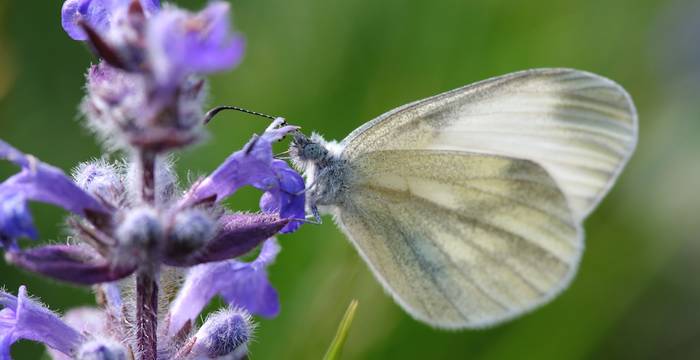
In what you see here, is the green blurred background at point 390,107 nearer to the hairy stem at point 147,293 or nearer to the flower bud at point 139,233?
the hairy stem at point 147,293

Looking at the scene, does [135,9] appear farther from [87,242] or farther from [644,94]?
[644,94]

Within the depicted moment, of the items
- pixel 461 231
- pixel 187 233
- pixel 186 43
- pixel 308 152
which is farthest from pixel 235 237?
pixel 461 231

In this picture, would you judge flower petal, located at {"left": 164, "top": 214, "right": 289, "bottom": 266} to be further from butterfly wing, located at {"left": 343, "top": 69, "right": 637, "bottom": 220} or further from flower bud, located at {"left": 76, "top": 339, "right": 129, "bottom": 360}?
butterfly wing, located at {"left": 343, "top": 69, "right": 637, "bottom": 220}

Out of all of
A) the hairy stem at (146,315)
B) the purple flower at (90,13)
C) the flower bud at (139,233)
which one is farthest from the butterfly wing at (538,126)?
the flower bud at (139,233)

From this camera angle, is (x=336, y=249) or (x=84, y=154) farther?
(x=84, y=154)

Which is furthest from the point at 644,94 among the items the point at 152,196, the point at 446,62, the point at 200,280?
the point at 152,196

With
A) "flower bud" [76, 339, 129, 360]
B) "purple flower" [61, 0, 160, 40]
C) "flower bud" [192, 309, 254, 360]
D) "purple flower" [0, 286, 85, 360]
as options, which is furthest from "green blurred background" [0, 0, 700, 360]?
"purple flower" [61, 0, 160, 40]
